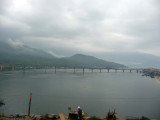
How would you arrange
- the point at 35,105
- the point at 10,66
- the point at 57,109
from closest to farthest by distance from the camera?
the point at 57,109, the point at 35,105, the point at 10,66

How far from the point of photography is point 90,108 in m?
10.5

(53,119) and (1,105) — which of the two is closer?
(53,119)

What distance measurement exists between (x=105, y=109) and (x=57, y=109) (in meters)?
3.55

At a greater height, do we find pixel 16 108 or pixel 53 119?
pixel 53 119

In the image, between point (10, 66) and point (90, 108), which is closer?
point (90, 108)

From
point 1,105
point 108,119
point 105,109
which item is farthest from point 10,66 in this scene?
point 108,119

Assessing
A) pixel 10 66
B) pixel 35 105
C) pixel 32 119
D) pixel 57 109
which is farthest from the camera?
pixel 10 66

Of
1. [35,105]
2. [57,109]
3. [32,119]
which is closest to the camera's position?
[32,119]

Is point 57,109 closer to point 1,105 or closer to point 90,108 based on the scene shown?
point 90,108

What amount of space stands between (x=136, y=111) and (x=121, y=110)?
42.6 inches

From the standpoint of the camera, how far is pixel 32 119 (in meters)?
5.38

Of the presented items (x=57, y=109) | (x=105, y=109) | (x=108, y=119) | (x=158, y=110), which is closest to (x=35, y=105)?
(x=57, y=109)

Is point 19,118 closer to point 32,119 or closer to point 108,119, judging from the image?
point 32,119

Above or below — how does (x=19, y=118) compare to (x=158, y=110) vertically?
above
